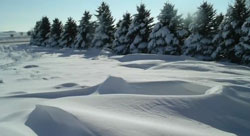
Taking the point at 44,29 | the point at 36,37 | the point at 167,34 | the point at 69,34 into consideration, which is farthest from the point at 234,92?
the point at 36,37

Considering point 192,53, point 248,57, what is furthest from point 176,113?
point 192,53

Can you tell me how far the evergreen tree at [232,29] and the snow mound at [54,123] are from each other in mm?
16697

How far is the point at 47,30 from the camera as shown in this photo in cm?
3794

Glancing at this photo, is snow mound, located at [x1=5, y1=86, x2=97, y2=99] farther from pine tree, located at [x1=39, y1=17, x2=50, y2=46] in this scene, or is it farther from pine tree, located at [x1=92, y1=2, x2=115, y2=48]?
pine tree, located at [x1=39, y1=17, x2=50, y2=46]

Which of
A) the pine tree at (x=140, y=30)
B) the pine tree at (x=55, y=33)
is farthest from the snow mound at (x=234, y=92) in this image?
the pine tree at (x=55, y=33)

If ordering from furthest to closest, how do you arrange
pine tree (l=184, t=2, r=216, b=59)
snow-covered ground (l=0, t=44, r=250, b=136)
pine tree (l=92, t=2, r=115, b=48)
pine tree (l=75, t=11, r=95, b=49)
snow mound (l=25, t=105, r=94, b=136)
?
pine tree (l=75, t=11, r=95, b=49) < pine tree (l=92, t=2, r=115, b=48) < pine tree (l=184, t=2, r=216, b=59) < snow-covered ground (l=0, t=44, r=250, b=136) < snow mound (l=25, t=105, r=94, b=136)

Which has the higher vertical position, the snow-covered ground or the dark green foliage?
the dark green foliage

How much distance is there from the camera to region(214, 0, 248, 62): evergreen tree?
56.4ft

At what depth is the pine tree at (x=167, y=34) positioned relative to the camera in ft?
66.7

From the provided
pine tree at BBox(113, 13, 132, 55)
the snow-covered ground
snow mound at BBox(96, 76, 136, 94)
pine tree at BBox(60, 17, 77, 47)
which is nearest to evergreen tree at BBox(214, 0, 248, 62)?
pine tree at BBox(113, 13, 132, 55)

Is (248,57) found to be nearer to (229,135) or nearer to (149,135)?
(229,135)

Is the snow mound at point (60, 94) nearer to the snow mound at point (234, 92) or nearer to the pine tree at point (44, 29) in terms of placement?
the snow mound at point (234, 92)

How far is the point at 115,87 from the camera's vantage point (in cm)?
526

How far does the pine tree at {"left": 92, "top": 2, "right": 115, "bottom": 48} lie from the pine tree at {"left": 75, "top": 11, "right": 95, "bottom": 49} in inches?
56.4
